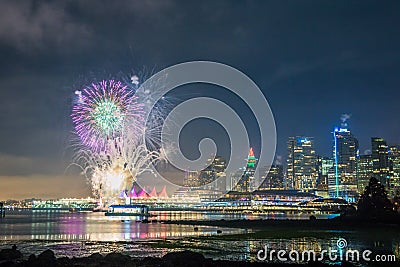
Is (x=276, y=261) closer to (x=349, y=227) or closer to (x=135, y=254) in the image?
(x=135, y=254)

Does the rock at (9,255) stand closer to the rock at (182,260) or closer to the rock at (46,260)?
the rock at (46,260)

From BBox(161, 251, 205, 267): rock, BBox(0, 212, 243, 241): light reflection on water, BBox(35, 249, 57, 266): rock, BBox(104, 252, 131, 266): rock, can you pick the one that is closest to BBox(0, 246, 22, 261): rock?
BBox(35, 249, 57, 266): rock

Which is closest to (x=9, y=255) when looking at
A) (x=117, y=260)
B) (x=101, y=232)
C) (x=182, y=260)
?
(x=117, y=260)

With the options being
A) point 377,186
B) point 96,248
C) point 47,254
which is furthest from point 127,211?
point 47,254

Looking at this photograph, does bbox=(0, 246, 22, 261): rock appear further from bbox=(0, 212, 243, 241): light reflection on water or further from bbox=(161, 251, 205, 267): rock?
bbox=(0, 212, 243, 241): light reflection on water

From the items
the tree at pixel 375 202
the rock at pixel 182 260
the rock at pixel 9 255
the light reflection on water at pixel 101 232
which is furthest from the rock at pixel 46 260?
the tree at pixel 375 202

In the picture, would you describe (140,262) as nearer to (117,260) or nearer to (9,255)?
(117,260)
